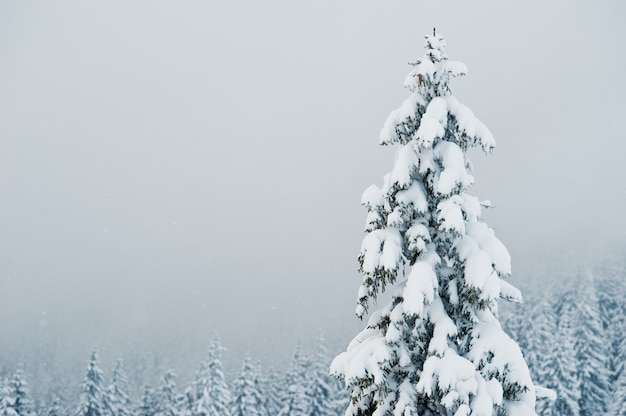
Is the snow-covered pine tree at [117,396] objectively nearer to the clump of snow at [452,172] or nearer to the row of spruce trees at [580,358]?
the row of spruce trees at [580,358]

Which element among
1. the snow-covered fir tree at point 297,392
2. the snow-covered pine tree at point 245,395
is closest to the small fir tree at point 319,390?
the snow-covered fir tree at point 297,392

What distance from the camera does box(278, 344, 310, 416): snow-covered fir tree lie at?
50.3 metres

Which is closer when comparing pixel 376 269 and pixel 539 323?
pixel 376 269

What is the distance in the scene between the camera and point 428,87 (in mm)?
9195

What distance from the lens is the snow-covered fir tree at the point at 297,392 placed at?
50.3m

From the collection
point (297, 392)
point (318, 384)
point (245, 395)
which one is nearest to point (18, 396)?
point (245, 395)

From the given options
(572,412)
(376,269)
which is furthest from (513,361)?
(572,412)

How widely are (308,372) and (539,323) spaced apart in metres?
22.0

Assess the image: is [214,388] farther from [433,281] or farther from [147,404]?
[433,281]

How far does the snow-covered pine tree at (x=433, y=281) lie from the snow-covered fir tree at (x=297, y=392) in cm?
4331

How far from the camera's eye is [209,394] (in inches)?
1882

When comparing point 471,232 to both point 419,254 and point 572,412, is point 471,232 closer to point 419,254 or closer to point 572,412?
point 419,254

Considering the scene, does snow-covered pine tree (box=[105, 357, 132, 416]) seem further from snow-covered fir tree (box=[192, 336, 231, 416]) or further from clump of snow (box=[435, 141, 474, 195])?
clump of snow (box=[435, 141, 474, 195])

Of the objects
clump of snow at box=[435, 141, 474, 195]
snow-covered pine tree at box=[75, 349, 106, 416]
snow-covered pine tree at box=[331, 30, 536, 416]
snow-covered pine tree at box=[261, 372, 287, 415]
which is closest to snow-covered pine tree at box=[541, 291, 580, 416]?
snow-covered pine tree at box=[261, 372, 287, 415]
